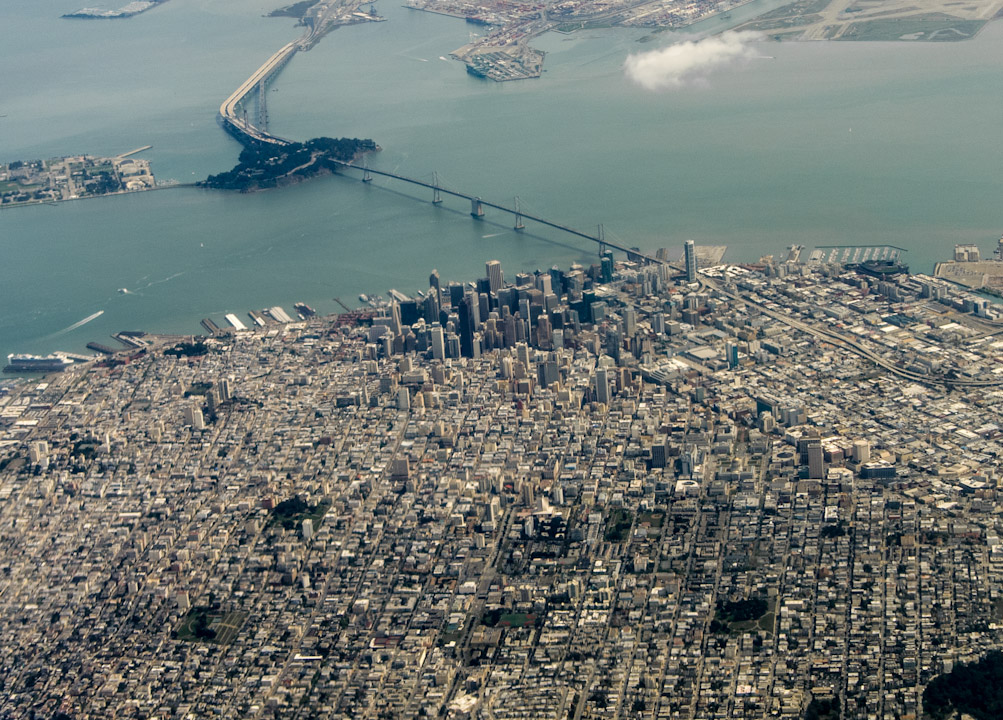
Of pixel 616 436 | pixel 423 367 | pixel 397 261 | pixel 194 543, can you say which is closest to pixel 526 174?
pixel 397 261

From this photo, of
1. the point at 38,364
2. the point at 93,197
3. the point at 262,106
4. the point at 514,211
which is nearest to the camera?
the point at 38,364

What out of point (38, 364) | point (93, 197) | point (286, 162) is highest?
point (286, 162)

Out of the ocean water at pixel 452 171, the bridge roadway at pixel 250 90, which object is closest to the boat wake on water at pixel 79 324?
the ocean water at pixel 452 171

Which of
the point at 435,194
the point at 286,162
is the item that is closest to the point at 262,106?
the point at 286,162

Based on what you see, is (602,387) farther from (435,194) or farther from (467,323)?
(435,194)

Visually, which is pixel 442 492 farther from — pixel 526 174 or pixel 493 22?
pixel 493 22
